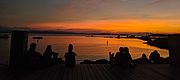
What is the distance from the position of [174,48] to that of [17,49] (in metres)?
6.17

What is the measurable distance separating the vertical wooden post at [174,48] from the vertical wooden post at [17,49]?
5879 millimetres

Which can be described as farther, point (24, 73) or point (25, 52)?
point (25, 52)

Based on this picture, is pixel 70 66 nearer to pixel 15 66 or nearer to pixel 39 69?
pixel 39 69

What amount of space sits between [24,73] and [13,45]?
1524 millimetres

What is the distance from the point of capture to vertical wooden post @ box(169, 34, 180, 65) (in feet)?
31.1

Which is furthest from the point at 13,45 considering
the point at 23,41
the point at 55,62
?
the point at 55,62

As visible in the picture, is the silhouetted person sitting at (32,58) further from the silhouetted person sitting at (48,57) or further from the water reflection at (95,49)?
the water reflection at (95,49)

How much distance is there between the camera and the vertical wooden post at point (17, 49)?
8.74 meters

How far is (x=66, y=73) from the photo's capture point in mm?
7844

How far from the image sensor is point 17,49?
8742mm

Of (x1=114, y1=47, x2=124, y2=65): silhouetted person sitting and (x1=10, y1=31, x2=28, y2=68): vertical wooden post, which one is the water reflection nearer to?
(x1=114, y1=47, x2=124, y2=65): silhouetted person sitting

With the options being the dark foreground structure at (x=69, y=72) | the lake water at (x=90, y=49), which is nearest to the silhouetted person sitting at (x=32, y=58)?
the dark foreground structure at (x=69, y=72)

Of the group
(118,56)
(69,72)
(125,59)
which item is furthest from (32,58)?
(125,59)

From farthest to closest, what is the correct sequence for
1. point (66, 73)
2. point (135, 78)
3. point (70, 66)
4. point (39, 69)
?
point (70, 66) < point (39, 69) < point (66, 73) < point (135, 78)
